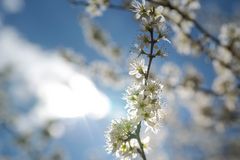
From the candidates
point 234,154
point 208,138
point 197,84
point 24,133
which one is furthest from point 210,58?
point 208,138

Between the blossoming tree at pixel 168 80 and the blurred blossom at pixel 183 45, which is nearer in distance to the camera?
the blossoming tree at pixel 168 80

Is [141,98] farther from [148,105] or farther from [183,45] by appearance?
[183,45]

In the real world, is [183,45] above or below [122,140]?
above

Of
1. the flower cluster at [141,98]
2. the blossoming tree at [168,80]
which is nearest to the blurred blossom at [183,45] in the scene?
the blossoming tree at [168,80]

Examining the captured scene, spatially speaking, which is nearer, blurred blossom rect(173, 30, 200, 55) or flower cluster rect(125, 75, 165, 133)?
flower cluster rect(125, 75, 165, 133)

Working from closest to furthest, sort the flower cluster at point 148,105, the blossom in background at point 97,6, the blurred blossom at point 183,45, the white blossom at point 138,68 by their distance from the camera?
1. the flower cluster at point 148,105
2. the white blossom at point 138,68
3. the blossom in background at point 97,6
4. the blurred blossom at point 183,45

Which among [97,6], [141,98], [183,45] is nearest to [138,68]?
[141,98]

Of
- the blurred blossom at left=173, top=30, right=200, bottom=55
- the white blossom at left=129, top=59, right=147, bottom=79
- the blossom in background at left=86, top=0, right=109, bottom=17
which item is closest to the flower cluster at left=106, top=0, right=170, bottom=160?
the white blossom at left=129, top=59, right=147, bottom=79

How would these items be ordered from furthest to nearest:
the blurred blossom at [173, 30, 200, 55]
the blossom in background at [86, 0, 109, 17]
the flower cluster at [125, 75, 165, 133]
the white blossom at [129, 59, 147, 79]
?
the blurred blossom at [173, 30, 200, 55], the blossom in background at [86, 0, 109, 17], the white blossom at [129, 59, 147, 79], the flower cluster at [125, 75, 165, 133]

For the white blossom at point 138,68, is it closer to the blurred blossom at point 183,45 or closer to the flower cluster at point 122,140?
the flower cluster at point 122,140

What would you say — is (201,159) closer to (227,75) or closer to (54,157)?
(54,157)

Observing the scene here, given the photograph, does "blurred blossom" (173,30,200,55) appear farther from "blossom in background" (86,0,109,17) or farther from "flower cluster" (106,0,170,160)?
"flower cluster" (106,0,170,160)
